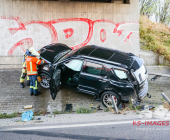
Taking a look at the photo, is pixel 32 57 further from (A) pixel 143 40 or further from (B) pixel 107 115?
(A) pixel 143 40

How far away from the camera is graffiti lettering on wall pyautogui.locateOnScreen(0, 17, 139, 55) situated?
984cm

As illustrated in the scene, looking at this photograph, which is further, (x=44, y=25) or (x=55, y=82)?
(x=44, y=25)

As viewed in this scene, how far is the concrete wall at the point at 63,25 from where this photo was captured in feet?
32.1

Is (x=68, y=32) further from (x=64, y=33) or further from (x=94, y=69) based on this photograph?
(x=94, y=69)

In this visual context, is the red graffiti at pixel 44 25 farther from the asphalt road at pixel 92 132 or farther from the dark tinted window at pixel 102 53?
the asphalt road at pixel 92 132

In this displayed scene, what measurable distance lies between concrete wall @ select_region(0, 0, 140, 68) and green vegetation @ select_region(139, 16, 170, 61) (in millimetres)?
1340

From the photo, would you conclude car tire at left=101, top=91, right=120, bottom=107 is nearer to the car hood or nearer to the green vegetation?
the car hood

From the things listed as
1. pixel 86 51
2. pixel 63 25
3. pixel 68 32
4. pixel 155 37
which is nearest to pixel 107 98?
pixel 86 51

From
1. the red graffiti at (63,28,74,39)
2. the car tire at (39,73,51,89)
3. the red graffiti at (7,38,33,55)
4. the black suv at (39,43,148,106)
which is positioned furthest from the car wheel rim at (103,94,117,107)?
the red graffiti at (7,38,33,55)

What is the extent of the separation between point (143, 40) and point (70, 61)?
6934 mm

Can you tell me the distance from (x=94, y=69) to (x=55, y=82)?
4.78ft

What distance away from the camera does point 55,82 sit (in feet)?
21.6

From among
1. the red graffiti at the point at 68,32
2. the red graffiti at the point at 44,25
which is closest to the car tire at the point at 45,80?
the red graffiti at the point at 44,25

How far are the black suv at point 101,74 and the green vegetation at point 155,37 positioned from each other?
4.56m
